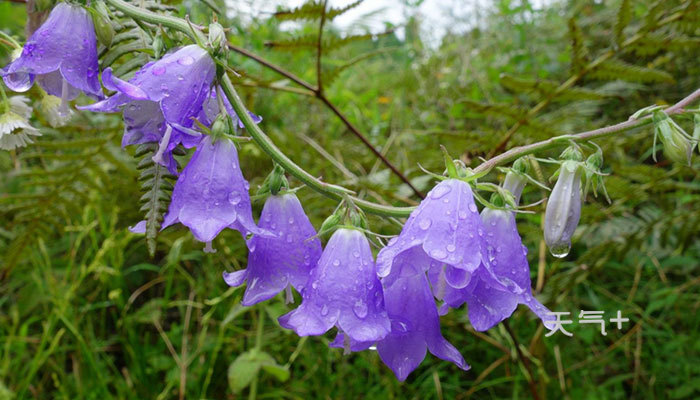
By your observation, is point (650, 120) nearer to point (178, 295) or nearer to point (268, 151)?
point (268, 151)

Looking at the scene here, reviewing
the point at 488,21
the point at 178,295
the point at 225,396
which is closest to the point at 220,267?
the point at 178,295

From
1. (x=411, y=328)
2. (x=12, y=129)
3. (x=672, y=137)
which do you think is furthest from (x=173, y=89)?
(x=672, y=137)

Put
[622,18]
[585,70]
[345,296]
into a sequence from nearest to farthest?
1. [345,296]
2. [622,18]
3. [585,70]

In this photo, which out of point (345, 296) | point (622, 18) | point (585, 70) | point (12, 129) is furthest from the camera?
point (585, 70)

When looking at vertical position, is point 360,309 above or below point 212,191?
below

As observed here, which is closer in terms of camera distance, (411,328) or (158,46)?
(158,46)

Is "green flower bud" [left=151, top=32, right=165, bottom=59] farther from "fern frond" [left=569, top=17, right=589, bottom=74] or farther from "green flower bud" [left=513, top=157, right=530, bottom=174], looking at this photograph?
"fern frond" [left=569, top=17, right=589, bottom=74]

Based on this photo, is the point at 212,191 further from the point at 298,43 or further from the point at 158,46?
the point at 298,43
